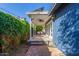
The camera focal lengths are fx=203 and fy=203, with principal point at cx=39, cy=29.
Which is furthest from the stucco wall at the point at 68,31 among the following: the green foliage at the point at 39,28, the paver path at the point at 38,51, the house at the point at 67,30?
the green foliage at the point at 39,28

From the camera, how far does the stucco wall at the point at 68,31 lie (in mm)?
7648

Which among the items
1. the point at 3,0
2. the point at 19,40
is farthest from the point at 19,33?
the point at 3,0

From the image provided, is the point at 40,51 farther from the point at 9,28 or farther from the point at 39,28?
the point at 9,28

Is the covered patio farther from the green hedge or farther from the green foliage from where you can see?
the green hedge

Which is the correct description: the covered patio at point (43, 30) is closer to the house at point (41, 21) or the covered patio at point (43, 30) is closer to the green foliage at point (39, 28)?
the house at point (41, 21)

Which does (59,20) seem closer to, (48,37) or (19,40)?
(48,37)

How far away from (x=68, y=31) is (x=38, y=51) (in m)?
1.44

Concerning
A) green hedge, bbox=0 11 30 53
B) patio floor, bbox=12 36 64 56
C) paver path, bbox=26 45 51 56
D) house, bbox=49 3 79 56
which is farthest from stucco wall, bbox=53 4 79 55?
green hedge, bbox=0 11 30 53

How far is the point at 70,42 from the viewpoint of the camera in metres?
7.87

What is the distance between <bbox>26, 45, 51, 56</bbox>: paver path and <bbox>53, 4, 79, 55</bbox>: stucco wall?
612 mm

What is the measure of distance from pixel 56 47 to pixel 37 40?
0.86 metres

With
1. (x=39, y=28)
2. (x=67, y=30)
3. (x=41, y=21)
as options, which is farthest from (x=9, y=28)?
(x=67, y=30)

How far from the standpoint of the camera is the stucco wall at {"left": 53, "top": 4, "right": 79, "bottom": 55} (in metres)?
7.65

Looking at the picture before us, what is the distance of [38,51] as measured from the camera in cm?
816
